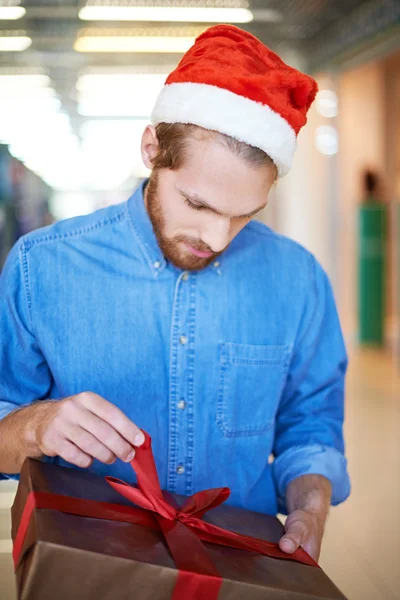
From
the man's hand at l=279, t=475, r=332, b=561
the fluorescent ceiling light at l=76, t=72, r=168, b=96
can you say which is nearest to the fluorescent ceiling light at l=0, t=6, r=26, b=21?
the fluorescent ceiling light at l=76, t=72, r=168, b=96

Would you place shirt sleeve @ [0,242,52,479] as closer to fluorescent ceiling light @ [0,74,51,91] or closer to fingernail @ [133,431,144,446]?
fingernail @ [133,431,144,446]

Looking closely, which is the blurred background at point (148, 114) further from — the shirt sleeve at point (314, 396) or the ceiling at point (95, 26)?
the shirt sleeve at point (314, 396)

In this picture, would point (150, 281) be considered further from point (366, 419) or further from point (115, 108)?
point (115, 108)

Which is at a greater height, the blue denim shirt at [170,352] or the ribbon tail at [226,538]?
the blue denim shirt at [170,352]

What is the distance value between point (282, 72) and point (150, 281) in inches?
13.7

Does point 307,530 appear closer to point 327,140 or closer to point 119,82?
point 119,82

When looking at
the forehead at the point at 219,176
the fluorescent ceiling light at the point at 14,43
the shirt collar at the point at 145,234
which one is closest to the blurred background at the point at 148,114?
the fluorescent ceiling light at the point at 14,43

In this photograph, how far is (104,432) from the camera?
0.73m

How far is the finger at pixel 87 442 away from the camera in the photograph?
74 centimetres

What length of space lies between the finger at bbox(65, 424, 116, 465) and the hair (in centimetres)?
36

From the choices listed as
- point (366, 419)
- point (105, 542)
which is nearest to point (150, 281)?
point (105, 542)

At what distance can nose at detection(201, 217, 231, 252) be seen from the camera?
2.96ft

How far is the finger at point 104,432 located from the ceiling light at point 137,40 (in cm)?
334

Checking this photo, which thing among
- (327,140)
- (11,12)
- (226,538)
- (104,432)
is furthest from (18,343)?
(327,140)
